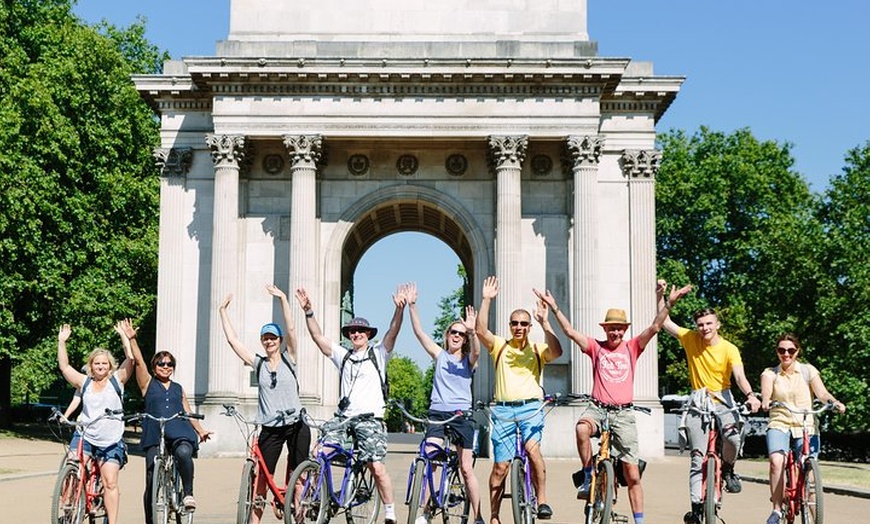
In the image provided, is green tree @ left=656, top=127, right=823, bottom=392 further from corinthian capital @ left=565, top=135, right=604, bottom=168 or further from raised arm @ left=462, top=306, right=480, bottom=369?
raised arm @ left=462, top=306, right=480, bottom=369

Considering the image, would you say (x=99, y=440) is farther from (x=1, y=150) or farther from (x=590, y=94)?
(x=1, y=150)

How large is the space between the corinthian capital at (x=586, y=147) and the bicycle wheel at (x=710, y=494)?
72.4 feet

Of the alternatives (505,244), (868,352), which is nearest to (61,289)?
(505,244)

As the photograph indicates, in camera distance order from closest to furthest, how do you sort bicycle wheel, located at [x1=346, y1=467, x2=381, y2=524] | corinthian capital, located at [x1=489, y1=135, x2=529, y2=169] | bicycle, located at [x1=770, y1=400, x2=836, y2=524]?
1. bicycle wheel, located at [x1=346, y1=467, x2=381, y2=524]
2. bicycle, located at [x1=770, y1=400, x2=836, y2=524]
3. corinthian capital, located at [x1=489, y1=135, x2=529, y2=169]

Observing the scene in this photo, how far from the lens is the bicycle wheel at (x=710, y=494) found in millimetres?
12316

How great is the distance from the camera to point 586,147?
34125mm

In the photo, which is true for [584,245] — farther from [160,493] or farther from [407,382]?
[407,382]

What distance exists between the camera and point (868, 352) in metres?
37.7

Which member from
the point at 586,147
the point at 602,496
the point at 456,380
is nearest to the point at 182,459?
the point at 456,380

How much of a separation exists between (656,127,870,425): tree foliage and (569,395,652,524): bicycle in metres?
32.8

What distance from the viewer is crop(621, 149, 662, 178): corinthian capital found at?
117 feet

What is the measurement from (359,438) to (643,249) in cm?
2414

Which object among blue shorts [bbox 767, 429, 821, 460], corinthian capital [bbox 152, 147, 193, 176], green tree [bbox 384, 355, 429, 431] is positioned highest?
corinthian capital [bbox 152, 147, 193, 176]

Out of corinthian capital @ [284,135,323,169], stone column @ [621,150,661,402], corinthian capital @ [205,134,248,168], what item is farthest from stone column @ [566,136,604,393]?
corinthian capital @ [205,134,248,168]
